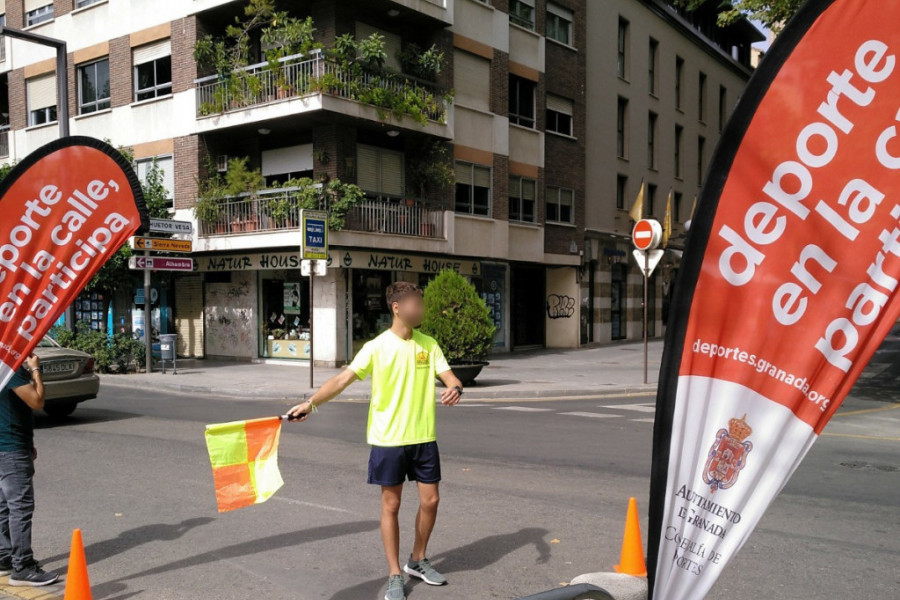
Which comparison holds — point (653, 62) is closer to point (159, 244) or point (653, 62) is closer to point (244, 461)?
point (159, 244)

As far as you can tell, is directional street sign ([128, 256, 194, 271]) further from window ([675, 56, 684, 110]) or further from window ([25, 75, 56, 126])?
window ([675, 56, 684, 110])

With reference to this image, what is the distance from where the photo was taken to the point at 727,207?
2.03m

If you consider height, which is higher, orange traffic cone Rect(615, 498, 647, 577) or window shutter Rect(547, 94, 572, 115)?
window shutter Rect(547, 94, 572, 115)

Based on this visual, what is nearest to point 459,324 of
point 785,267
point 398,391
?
point 398,391

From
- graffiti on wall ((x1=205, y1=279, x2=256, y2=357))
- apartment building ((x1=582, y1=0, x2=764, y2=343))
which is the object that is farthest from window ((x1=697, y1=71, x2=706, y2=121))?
graffiti on wall ((x1=205, y1=279, x2=256, y2=357))

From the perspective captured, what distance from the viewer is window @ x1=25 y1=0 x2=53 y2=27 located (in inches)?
1046

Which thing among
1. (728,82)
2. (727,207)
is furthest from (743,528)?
(728,82)

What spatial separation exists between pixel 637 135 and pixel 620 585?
3123 cm

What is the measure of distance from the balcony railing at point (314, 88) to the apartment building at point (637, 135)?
1016 cm

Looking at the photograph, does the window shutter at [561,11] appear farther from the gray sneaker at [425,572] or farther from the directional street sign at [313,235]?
the gray sneaker at [425,572]

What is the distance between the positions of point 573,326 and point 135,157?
52.3 feet

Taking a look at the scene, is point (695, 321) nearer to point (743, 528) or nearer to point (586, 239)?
point (743, 528)

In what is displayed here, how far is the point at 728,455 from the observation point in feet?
6.95

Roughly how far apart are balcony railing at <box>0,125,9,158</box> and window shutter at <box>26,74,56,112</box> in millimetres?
1654
